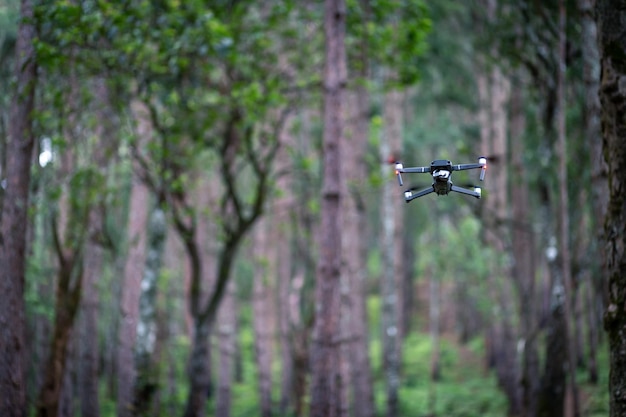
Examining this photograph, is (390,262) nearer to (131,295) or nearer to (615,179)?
(131,295)

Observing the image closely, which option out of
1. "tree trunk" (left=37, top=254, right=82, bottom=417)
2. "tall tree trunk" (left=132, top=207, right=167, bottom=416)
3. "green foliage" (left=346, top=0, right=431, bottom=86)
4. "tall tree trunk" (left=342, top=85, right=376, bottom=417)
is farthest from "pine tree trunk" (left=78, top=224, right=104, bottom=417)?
"green foliage" (left=346, top=0, right=431, bottom=86)

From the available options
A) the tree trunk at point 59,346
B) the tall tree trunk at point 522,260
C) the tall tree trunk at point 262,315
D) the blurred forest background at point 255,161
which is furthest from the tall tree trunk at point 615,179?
the tall tree trunk at point 262,315

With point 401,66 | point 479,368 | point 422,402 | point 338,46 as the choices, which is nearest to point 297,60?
point 401,66

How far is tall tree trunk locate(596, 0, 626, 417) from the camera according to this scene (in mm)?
5539

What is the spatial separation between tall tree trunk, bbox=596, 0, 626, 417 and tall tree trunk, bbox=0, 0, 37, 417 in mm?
6746

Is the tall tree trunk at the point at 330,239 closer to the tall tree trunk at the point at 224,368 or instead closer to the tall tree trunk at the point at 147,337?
the tall tree trunk at the point at 147,337

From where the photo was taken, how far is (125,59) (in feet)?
34.2

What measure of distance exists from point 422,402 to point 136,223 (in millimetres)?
11936

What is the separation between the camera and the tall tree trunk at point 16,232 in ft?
26.1

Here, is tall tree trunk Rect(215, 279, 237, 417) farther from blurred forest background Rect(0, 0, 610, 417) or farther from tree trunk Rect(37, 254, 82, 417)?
tree trunk Rect(37, 254, 82, 417)

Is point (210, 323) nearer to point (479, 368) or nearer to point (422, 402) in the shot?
point (422, 402)

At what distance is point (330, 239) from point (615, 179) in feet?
14.7

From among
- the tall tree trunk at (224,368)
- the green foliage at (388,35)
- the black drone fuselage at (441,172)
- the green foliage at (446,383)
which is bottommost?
the green foliage at (446,383)

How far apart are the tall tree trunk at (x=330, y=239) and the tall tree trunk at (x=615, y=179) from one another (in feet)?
14.1
